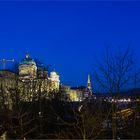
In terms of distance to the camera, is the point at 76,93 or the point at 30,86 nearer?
the point at 30,86

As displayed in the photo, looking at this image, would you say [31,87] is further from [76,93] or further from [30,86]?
[76,93]

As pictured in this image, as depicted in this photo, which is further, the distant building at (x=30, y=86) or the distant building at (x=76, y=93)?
the distant building at (x=76, y=93)

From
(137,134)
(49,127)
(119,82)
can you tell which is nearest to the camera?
(119,82)

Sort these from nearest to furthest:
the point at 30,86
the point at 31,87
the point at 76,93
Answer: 1. the point at 31,87
2. the point at 30,86
3. the point at 76,93

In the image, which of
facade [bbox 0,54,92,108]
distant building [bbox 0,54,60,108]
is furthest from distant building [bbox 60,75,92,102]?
distant building [bbox 0,54,60,108]

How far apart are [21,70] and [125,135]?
110 meters

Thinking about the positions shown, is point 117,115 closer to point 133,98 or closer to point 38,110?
Result: point 133,98

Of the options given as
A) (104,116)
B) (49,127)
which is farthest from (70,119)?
(104,116)

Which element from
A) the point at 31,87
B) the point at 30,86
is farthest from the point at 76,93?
the point at 31,87

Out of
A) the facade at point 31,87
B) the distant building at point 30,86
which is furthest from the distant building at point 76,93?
the distant building at point 30,86

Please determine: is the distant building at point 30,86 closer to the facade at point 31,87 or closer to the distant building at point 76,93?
the facade at point 31,87

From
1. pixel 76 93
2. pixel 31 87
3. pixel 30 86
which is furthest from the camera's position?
pixel 76 93

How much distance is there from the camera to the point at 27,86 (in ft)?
172

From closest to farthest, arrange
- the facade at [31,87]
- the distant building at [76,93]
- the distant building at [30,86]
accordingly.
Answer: the facade at [31,87] < the distant building at [30,86] < the distant building at [76,93]
